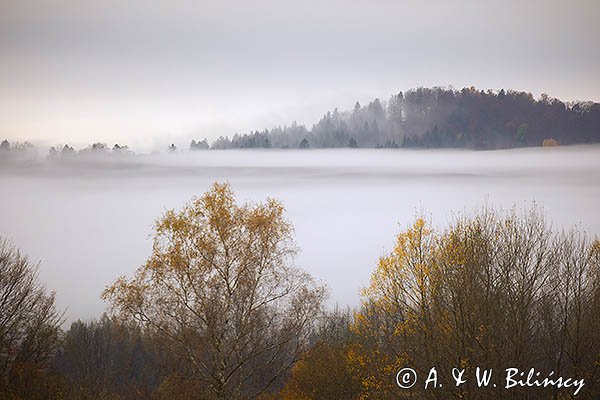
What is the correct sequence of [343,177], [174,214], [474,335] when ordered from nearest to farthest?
[474,335]
[174,214]
[343,177]

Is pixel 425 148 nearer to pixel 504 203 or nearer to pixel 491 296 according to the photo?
pixel 504 203

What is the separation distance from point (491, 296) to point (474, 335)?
4.39 ft

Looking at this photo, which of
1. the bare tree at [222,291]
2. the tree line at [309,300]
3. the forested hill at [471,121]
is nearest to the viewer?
the tree line at [309,300]

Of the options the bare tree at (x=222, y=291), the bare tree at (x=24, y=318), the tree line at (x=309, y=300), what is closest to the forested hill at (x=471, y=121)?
the tree line at (x=309, y=300)

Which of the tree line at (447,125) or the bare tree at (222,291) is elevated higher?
the tree line at (447,125)

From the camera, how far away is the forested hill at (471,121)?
1302 inches

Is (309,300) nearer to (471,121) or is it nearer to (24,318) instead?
(24,318)

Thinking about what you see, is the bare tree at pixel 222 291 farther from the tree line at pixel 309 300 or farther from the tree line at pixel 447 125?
the tree line at pixel 447 125

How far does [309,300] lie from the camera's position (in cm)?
2002

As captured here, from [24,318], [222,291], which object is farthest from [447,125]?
[24,318]

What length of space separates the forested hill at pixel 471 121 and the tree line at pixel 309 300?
13.2 meters

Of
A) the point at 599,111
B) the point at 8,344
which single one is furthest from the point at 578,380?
the point at 599,111

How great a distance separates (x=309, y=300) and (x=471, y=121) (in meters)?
18.1

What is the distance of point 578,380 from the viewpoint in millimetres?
17000
